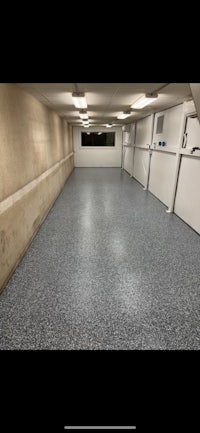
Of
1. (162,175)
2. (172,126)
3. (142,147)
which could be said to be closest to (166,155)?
(162,175)

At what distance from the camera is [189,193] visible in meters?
4.48

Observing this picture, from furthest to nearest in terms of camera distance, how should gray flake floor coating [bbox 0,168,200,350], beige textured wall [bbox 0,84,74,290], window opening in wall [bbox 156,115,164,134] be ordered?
window opening in wall [bbox 156,115,164,134], beige textured wall [bbox 0,84,74,290], gray flake floor coating [bbox 0,168,200,350]

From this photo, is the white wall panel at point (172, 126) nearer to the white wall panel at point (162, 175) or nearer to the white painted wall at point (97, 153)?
the white wall panel at point (162, 175)

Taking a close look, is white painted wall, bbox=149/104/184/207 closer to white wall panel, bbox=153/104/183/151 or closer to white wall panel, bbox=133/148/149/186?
white wall panel, bbox=153/104/183/151

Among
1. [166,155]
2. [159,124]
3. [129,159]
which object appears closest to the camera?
[166,155]

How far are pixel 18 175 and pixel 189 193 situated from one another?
329cm

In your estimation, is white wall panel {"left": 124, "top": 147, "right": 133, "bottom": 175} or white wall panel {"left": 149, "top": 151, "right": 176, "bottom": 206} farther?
white wall panel {"left": 124, "top": 147, "right": 133, "bottom": 175}

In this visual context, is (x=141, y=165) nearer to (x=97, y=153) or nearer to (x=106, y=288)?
(x=97, y=153)

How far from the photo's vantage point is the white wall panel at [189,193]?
416 cm

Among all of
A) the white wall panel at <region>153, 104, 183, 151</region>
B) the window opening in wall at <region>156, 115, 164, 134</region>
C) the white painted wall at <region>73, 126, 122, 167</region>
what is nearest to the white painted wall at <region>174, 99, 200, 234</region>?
the white wall panel at <region>153, 104, 183, 151</region>

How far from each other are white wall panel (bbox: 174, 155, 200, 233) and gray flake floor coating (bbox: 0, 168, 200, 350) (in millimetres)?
228

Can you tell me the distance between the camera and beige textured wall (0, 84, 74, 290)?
8.57 feet
